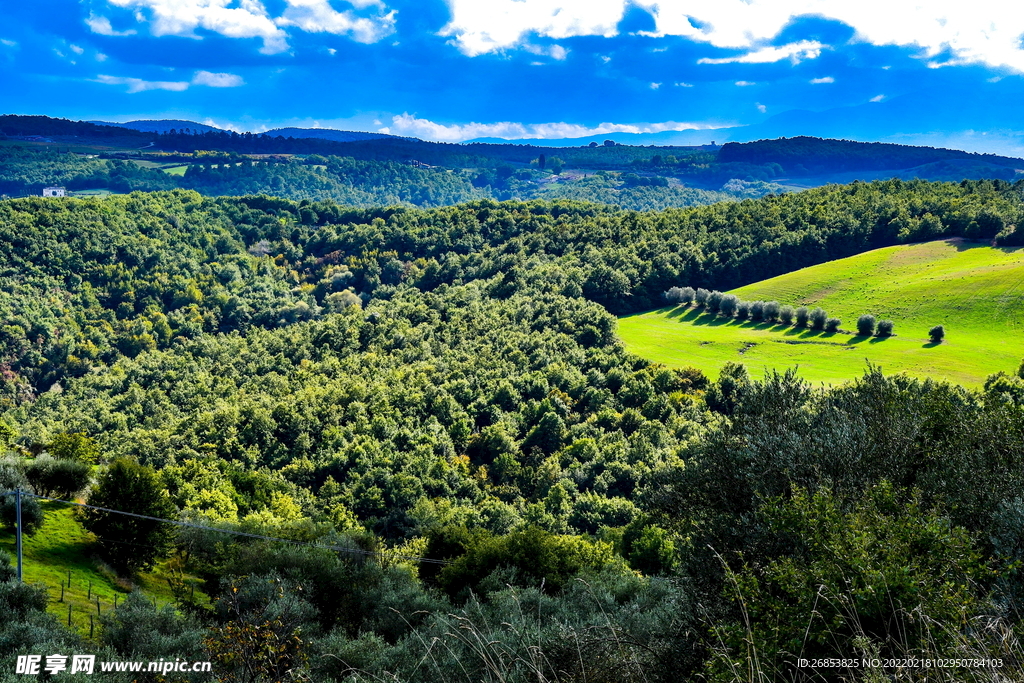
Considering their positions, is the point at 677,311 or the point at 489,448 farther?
the point at 677,311

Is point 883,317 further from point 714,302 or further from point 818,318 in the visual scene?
point 714,302

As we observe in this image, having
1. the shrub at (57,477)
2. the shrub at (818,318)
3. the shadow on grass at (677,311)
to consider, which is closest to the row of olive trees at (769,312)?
the shrub at (818,318)

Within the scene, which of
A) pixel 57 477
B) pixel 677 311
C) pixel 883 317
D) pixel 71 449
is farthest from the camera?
pixel 677 311

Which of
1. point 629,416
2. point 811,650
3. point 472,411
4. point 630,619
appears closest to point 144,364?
point 472,411

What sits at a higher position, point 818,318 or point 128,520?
point 818,318

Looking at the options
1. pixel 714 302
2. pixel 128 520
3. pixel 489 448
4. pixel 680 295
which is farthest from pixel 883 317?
pixel 128 520

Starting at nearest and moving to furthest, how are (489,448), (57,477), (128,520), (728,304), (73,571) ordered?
(73,571) < (128,520) < (57,477) < (489,448) < (728,304)
